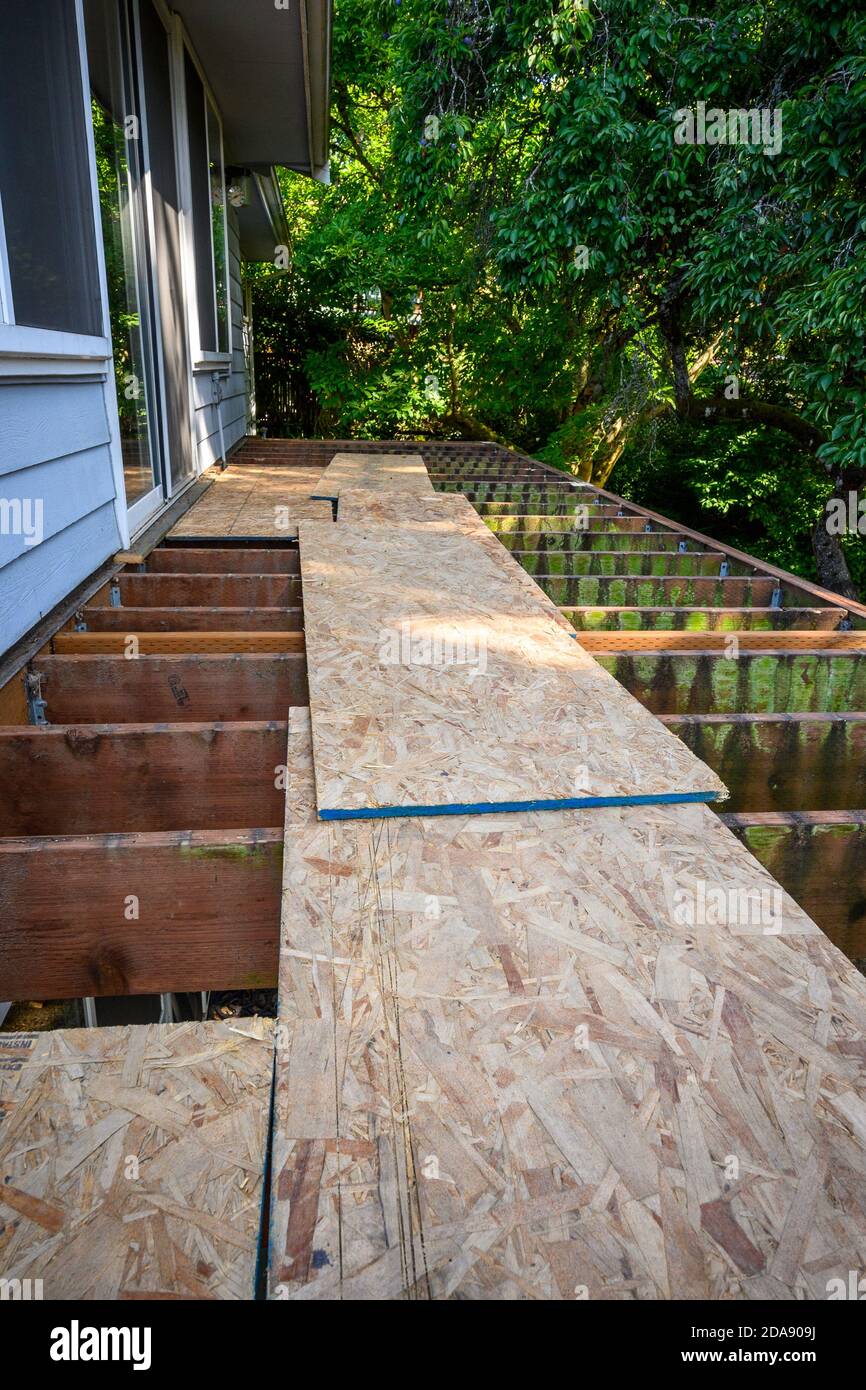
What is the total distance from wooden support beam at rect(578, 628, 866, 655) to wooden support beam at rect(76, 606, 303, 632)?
4.03 ft

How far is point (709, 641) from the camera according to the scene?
3.23m

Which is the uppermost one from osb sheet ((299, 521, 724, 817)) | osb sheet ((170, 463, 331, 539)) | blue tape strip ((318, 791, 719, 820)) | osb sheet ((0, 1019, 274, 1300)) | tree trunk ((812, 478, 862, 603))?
osb sheet ((170, 463, 331, 539))

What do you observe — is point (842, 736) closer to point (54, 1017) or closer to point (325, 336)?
point (54, 1017)

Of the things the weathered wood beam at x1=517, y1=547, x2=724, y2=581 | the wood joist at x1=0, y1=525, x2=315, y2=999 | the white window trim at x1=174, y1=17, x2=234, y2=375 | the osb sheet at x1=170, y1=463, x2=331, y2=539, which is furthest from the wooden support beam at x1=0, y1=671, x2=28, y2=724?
the white window trim at x1=174, y1=17, x2=234, y2=375

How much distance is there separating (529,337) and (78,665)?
13.6 metres

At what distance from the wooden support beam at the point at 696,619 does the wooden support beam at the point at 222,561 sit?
155 cm

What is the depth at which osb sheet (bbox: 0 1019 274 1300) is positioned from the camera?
112cm

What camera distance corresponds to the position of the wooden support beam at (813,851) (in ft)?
6.68

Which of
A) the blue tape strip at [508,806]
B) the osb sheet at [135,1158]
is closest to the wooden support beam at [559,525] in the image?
the blue tape strip at [508,806]

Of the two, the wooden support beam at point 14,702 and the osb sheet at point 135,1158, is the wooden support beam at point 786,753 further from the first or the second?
the wooden support beam at point 14,702

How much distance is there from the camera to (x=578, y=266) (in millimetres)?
8625

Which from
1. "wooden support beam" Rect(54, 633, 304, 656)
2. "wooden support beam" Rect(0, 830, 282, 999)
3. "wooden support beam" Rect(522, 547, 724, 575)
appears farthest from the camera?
"wooden support beam" Rect(522, 547, 724, 575)

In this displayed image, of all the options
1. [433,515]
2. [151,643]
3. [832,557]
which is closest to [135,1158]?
[151,643]

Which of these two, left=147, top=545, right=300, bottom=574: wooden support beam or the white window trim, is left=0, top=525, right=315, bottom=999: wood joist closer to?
left=147, top=545, right=300, bottom=574: wooden support beam
